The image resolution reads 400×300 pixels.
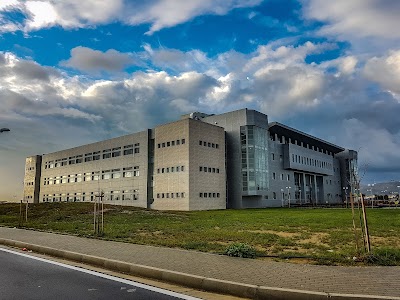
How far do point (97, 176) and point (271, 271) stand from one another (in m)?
83.2

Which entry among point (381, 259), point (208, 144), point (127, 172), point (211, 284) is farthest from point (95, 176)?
point (211, 284)

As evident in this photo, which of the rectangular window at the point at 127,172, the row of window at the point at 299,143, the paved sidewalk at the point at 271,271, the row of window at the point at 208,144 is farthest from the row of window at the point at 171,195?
the paved sidewalk at the point at 271,271

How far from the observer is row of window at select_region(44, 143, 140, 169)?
77.8 m

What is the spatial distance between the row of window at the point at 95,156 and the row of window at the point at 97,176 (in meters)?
3.64

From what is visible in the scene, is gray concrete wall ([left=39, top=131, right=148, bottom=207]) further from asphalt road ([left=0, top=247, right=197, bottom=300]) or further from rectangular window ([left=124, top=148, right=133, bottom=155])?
asphalt road ([left=0, top=247, right=197, bottom=300])

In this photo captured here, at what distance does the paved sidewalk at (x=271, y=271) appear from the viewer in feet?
21.5

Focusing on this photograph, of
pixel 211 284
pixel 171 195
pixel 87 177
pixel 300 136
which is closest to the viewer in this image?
pixel 211 284

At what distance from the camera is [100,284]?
762cm

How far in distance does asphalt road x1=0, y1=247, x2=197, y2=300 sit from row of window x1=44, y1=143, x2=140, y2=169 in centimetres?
6704

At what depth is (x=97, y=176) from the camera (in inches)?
3401

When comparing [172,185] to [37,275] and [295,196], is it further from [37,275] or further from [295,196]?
[37,275]

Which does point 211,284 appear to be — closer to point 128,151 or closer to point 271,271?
point 271,271

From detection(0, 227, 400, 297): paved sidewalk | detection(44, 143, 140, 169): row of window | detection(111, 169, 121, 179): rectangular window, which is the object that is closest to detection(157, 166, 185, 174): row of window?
detection(44, 143, 140, 169): row of window

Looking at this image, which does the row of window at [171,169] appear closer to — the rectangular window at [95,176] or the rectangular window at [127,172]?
the rectangular window at [127,172]
